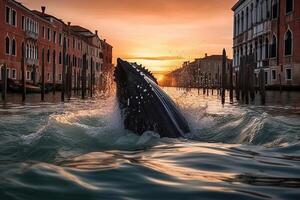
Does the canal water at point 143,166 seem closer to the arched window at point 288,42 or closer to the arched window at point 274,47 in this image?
the arched window at point 288,42

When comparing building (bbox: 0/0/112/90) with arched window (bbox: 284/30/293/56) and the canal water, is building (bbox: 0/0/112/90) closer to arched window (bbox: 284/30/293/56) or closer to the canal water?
arched window (bbox: 284/30/293/56)

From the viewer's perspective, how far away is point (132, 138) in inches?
190

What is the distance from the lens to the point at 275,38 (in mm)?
33281

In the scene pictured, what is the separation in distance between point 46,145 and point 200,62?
9508cm

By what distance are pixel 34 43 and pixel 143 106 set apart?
3315 cm

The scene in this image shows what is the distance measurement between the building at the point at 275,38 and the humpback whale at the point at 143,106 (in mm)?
20738

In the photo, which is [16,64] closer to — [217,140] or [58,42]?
[58,42]

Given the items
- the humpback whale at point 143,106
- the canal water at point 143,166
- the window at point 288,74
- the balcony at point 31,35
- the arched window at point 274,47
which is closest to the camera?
the canal water at point 143,166

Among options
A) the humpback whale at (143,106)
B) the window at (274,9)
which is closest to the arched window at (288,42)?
the window at (274,9)

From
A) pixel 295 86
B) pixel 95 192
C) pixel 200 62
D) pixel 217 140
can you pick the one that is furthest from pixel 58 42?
pixel 200 62

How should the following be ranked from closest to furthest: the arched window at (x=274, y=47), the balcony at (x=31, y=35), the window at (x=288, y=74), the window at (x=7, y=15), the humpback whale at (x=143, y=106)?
the humpback whale at (x=143, y=106)
the window at (x=7, y=15)
the window at (x=288, y=74)
the arched window at (x=274, y=47)
the balcony at (x=31, y=35)

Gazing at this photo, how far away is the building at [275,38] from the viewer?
29972 millimetres

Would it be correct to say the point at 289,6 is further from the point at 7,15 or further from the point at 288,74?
the point at 7,15

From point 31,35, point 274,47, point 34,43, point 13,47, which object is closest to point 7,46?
point 13,47
